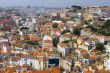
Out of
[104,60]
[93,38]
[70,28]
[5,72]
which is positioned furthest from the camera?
[70,28]

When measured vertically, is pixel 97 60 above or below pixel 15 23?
above

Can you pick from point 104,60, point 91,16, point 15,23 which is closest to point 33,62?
point 104,60

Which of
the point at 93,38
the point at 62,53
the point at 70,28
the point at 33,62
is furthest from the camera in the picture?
the point at 70,28

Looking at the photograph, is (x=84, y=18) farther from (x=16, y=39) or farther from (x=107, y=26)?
(x=16, y=39)

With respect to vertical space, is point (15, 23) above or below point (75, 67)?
below

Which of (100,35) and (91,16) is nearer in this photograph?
(100,35)

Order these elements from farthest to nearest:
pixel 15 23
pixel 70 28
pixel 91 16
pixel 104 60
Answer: pixel 15 23, pixel 91 16, pixel 70 28, pixel 104 60

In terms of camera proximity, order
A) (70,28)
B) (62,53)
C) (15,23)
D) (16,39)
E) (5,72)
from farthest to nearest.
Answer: (15,23) → (70,28) → (16,39) → (62,53) → (5,72)

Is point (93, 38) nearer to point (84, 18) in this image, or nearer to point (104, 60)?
point (104, 60)

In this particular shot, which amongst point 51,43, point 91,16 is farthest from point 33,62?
point 91,16
